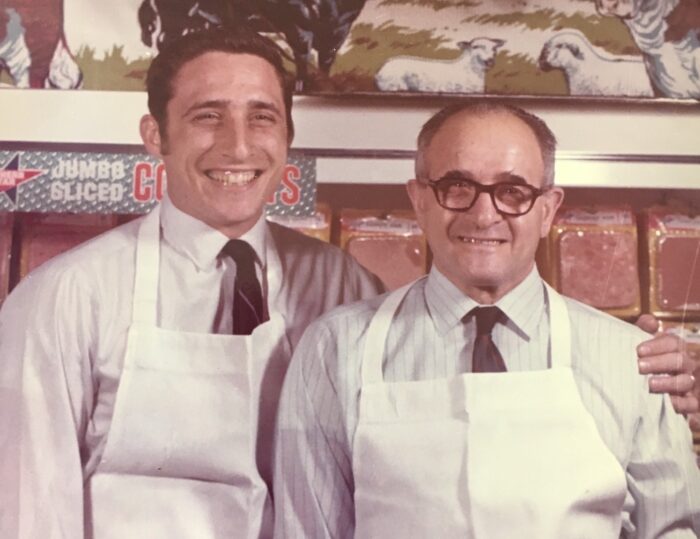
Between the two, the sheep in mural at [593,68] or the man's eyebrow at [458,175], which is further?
the sheep in mural at [593,68]

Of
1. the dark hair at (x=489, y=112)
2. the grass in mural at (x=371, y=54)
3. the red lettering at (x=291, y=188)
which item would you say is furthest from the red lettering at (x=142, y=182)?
the dark hair at (x=489, y=112)

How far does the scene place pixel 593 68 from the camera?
4.12ft

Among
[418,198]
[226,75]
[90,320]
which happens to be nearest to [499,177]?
[418,198]

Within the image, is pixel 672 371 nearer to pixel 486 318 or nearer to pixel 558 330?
pixel 558 330

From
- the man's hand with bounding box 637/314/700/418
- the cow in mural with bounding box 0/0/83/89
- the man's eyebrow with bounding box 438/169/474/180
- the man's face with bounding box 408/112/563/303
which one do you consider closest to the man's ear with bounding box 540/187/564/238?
the man's face with bounding box 408/112/563/303

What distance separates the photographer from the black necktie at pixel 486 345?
1.15 meters

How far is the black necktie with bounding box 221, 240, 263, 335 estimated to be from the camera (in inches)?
46.7

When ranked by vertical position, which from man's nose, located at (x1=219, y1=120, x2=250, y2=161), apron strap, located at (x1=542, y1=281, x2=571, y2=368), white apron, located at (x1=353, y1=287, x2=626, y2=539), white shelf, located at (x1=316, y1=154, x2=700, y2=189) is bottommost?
white apron, located at (x1=353, y1=287, x2=626, y2=539)

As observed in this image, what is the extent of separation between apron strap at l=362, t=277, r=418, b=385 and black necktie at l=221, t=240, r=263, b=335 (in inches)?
7.0

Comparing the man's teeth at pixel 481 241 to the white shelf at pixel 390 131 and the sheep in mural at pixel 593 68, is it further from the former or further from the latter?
the sheep in mural at pixel 593 68

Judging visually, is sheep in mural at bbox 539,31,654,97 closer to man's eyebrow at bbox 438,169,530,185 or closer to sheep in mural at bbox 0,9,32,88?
man's eyebrow at bbox 438,169,530,185

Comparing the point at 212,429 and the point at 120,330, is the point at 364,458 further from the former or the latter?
the point at 120,330

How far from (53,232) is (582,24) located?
3.08ft

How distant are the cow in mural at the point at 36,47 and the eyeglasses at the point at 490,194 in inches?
24.5
